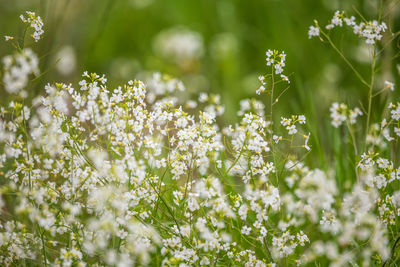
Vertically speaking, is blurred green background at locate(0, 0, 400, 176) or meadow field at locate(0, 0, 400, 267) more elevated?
blurred green background at locate(0, 0, 400, 176)

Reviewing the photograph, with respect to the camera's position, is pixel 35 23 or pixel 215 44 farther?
pixel 215 44

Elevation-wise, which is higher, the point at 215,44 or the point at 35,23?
the point at 215,44

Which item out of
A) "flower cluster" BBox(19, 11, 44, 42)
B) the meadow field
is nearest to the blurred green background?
the meadow field

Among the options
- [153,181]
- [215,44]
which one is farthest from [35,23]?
[215,44]

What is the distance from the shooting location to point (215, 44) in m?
3.06

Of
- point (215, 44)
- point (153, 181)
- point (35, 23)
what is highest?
point (215, 44)

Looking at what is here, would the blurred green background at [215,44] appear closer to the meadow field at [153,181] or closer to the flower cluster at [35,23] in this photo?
the meadow field at [153,181]

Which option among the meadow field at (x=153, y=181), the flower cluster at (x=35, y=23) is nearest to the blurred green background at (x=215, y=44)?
the meadow field at (x=153, y=181)

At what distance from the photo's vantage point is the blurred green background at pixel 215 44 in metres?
2.73

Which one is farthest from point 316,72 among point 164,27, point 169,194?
point 169,194

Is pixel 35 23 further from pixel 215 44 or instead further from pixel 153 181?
pixel 215 44

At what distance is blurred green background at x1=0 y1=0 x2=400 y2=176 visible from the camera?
8.95 ft

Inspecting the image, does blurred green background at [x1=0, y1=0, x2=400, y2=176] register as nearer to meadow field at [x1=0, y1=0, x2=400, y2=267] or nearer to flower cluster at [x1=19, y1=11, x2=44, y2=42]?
meadow field at [x1=0, y1=0, x2=400, y2=267]

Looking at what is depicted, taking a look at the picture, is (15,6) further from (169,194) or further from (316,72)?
(169,194)
